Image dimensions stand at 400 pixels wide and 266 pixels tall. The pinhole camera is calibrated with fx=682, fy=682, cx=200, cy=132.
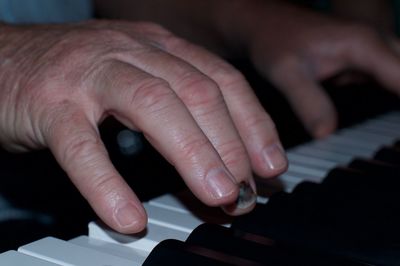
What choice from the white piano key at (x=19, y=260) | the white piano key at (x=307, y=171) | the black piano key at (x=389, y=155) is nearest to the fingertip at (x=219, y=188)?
the white piano key at (x=19, y=260)

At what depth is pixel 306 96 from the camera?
103 centimetres

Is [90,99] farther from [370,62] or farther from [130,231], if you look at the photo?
[370,62]

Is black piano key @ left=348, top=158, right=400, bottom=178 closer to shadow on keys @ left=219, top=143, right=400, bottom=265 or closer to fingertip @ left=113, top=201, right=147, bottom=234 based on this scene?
shadow on keys @ left=219, top=143, right=400, bottom=265

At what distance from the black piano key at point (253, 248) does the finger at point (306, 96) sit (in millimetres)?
470

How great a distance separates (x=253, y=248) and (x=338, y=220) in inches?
4.2

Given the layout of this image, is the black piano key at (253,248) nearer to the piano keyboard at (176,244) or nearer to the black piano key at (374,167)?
the piano keyboard at (176,244)

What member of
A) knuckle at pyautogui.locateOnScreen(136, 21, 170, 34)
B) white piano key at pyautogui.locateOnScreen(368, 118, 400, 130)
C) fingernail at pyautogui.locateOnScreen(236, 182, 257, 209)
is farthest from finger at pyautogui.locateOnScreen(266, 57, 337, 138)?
fingernail at pyautogui.locateOnScreen(236, 182, 257, 209)

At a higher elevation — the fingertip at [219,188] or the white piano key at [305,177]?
the fingertip at [219,188]

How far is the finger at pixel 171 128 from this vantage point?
0.54 meters

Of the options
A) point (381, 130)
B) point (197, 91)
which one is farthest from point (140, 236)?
point (381, 130)

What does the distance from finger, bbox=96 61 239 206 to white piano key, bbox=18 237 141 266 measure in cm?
9

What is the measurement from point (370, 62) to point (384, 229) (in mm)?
545

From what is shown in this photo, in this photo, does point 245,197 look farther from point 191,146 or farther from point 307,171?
point 307,171

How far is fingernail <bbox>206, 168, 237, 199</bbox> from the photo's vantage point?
0.54m
